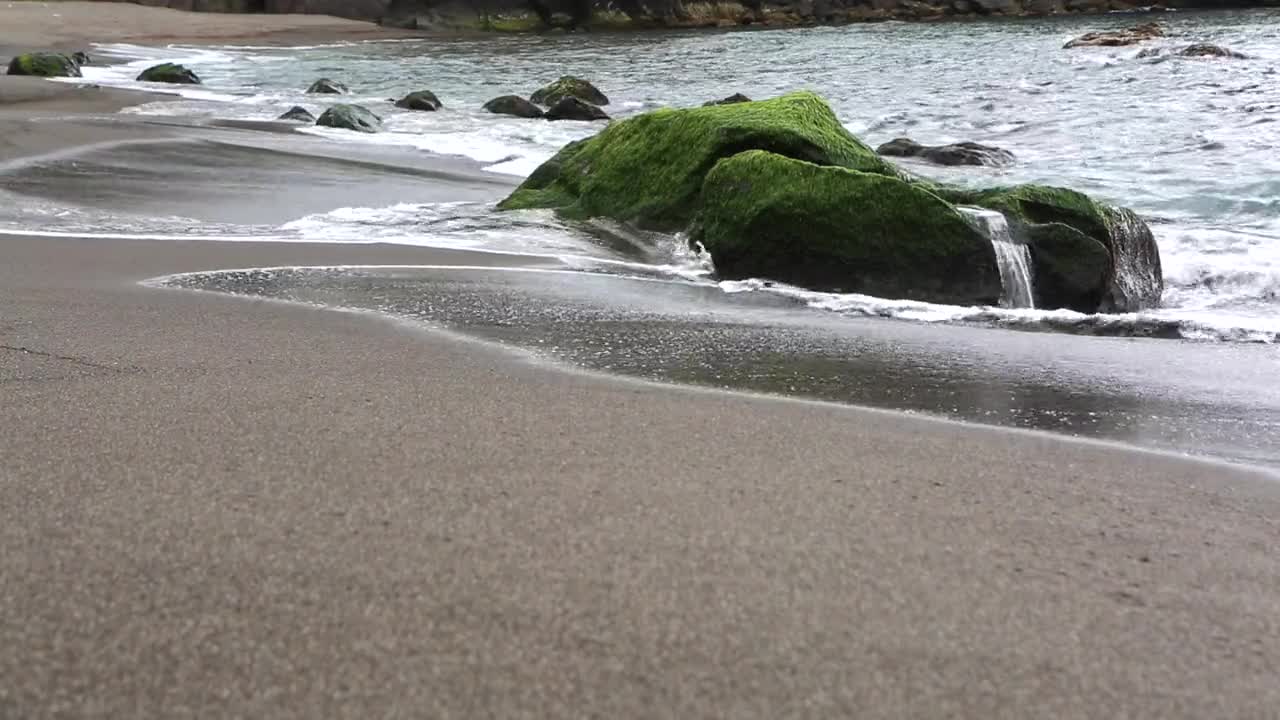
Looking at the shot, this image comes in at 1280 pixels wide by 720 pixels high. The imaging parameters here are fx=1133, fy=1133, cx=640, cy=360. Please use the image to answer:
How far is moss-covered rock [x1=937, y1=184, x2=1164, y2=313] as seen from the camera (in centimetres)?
578

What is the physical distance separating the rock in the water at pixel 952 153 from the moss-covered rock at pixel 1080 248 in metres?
5.41

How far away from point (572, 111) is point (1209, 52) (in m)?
16.6

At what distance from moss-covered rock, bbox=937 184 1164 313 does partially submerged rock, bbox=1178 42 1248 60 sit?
21.0 metres

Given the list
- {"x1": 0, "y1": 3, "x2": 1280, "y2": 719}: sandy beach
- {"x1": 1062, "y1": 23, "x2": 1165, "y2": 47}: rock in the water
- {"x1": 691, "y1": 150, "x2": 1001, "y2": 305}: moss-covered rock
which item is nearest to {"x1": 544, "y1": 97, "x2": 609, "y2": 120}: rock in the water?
{"x1": 691, "y1": 150, "x2": 1001, "y2": 305}: moss-covered rock

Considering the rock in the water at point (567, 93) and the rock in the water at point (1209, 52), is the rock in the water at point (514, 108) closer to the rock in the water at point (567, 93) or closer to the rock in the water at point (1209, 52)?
the rock in the water at point (567, 93)

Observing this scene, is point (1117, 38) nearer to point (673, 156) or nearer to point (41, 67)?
point (41, 67)

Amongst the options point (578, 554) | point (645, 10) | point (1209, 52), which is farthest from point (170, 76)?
point (645, 10)

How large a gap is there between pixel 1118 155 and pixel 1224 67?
1228 centimetres

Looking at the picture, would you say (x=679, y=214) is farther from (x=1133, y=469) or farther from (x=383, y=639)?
(x=383, y=639)

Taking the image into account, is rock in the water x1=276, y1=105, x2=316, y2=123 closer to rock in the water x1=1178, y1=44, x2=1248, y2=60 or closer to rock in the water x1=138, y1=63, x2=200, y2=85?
rock in the water x1=138, y1=63, x2=200, y2=85

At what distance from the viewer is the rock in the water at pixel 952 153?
11.5 metres

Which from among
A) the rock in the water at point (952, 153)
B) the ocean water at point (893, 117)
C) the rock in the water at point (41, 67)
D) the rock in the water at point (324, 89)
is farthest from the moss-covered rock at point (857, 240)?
the rock in the water at point (41, 67)

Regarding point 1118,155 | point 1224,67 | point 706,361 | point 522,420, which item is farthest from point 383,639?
point 1224,67

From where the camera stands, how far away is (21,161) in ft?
25.8
